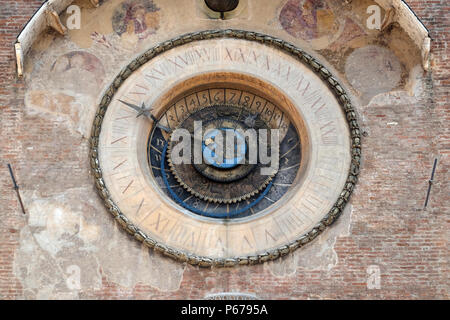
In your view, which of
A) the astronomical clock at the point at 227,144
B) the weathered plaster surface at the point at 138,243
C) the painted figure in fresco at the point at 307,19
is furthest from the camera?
the painted figure in fresco at the point at 307,19

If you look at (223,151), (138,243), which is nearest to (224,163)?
(223,151)

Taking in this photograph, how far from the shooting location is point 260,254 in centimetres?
1200

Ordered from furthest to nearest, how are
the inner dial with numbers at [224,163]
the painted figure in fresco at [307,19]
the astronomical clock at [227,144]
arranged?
1. the painted figure in fresco at [307,19]
2. the inner dial with numbers at [224,163]
3. the astronomical clock at [227,144]

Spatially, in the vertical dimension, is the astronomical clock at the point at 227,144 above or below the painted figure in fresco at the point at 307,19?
below

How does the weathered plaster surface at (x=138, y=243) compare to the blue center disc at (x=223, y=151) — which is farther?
the blue center disc at (x=223, y=151)

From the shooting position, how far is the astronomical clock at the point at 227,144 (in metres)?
12.1

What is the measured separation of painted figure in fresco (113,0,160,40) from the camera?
1300 cm

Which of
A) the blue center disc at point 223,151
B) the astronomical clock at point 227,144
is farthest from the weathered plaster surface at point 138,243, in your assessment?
the blue center disc at point 223,151

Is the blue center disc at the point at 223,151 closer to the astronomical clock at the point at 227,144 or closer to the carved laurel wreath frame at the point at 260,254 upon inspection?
the astronomical clock at the point at 227,144

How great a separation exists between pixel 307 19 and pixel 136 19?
2497mm

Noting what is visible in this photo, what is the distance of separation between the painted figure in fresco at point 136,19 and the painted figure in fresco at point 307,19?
6.18ft

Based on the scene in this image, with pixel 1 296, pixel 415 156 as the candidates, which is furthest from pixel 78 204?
pixel 415 156

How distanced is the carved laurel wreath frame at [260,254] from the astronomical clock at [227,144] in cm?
1

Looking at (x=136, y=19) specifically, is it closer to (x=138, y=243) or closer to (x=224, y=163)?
(x=224, y=163)
